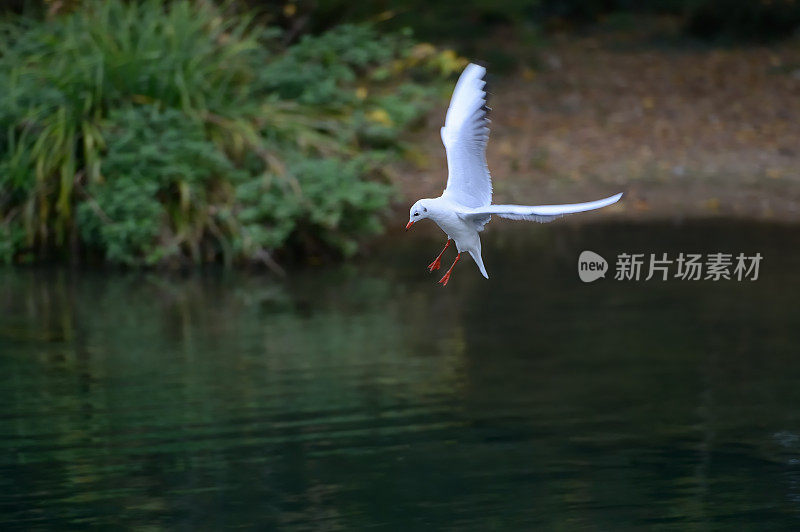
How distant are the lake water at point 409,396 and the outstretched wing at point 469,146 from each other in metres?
1.45

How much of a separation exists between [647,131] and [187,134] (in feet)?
18.1

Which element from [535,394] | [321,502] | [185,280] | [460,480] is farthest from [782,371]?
[185,280]

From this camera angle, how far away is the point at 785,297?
8898 millimetres

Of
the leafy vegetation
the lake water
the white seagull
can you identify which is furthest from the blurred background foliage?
the white seagull

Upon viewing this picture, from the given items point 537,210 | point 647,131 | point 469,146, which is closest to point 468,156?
point 469,146

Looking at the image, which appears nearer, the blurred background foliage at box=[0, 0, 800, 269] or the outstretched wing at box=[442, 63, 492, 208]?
the outstretched wing at box=[442, 63, 492, 208]

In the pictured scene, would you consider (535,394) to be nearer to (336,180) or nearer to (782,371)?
(782,371)

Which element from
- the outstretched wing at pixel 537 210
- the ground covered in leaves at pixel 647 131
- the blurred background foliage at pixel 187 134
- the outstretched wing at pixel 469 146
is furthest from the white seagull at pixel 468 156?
the ground covered in leaves at pixel 647 131

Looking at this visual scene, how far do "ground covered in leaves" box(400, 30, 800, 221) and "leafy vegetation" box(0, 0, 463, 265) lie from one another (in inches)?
52.8

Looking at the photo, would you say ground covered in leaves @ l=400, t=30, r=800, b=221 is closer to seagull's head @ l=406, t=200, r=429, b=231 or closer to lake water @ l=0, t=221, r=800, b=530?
lake water @ l=0, t=221, r=800, b=530

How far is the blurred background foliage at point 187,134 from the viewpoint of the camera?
992 centimetres

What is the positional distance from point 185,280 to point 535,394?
377 cm

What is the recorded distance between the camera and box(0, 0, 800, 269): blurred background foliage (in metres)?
9.92

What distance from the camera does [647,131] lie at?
13.5m
